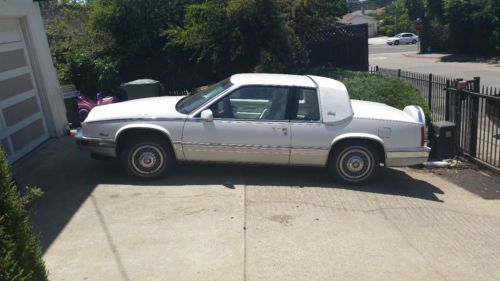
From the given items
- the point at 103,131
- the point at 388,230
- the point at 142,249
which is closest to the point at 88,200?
the point at 103,131

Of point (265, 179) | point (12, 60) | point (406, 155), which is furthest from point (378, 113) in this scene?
point (12, 60)

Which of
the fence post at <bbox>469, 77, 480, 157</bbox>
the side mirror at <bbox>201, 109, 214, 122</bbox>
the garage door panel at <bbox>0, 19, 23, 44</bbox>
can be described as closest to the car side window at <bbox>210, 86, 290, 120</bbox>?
the side mirror at <bbox>201, 109, 214, 122</bbox>

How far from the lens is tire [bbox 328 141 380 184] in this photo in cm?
709

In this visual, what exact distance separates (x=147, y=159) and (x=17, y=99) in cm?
311

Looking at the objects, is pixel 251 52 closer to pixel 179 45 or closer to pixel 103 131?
pixel 179 45

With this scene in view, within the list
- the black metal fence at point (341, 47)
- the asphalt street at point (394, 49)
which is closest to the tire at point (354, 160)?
the black metal fence at point (341, 47)

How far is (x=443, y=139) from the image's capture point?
8867 mm

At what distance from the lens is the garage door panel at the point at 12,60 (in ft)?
26.6

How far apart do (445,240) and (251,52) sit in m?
8.94

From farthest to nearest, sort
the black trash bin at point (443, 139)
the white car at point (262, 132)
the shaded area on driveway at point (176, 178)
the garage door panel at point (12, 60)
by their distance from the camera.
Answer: the black trash bin at point (443, 139) → the garage door panel at point (12, 60) → the white car at point (262, 132) → the shaded area on driveway at point (176, 178)

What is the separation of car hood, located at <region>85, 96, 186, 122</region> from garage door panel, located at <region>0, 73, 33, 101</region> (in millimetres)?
1820

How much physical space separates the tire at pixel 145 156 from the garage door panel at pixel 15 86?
8.51 ft

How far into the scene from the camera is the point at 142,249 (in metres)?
4.87

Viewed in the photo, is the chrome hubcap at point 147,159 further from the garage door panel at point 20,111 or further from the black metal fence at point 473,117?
the black metal fence at point 473,117
